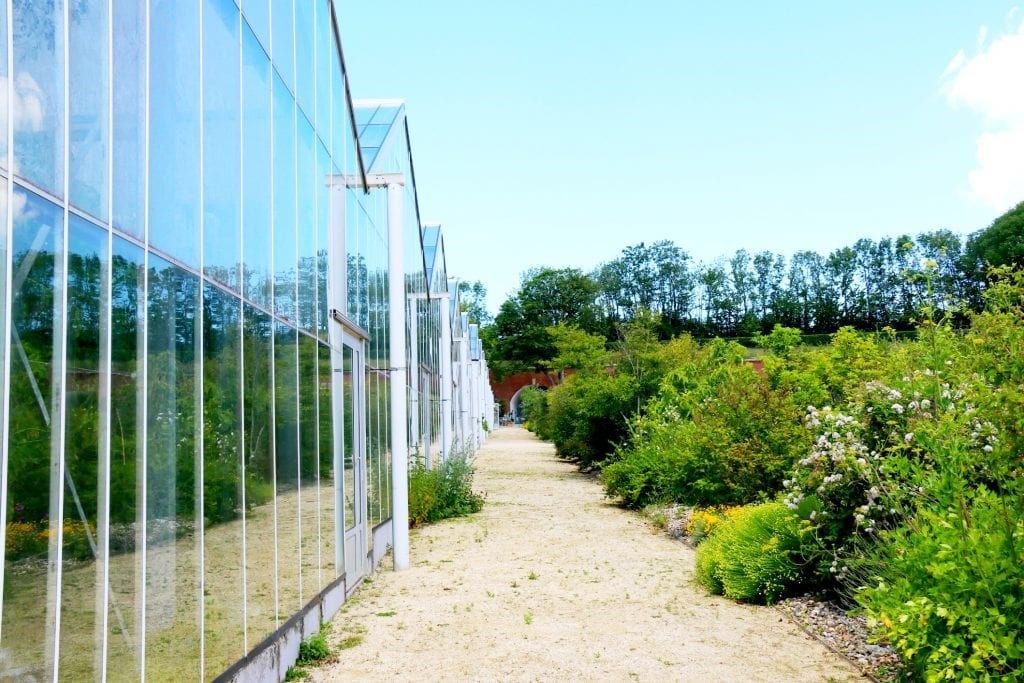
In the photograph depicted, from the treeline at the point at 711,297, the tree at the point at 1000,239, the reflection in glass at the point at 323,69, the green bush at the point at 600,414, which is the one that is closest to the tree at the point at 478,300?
the treeline at the point at 711,297

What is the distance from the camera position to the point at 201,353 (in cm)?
487

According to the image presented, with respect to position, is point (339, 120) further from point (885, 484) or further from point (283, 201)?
point (885, 484)

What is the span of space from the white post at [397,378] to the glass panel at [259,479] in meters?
4.88

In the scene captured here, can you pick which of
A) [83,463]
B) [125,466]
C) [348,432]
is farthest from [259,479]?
[348,432]

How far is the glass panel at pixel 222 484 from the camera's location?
193 inches

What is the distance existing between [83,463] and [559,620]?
563cm

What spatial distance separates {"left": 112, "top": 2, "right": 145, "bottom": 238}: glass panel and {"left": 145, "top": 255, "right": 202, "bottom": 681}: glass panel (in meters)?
0.32

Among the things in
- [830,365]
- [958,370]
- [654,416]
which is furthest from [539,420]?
[958,370]

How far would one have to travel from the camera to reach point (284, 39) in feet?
24.2

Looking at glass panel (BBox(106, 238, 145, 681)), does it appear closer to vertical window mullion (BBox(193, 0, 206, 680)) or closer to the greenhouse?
the greenhouse

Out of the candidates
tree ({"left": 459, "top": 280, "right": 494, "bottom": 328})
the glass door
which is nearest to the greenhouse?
the glass door

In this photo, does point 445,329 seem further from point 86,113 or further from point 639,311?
point 86,113

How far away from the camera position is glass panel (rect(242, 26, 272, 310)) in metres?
6.02

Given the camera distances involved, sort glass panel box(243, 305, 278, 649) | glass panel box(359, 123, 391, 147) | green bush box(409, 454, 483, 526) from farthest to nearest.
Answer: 1. green bush box(409, 454, 483, 526)
2. glass panel box(359, 123, 391, 147)
3. glass panel box(243, 305, 278, 649)
